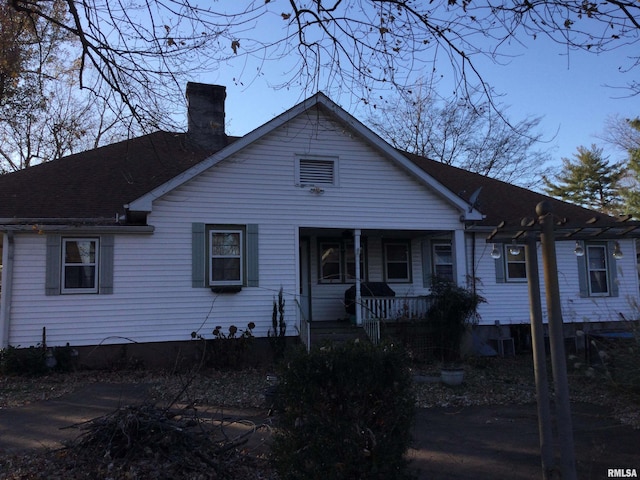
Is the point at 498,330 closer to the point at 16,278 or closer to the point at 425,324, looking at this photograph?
the point at 425,324

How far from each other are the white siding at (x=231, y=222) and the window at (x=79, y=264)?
0.52 feet

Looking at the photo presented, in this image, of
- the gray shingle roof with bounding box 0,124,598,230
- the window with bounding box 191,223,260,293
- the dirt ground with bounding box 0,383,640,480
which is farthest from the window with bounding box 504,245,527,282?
the window with bounding box 191,223,260,293

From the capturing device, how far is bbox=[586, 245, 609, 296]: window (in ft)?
51.3

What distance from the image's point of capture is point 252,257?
12227 millimetres

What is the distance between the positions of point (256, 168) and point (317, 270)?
3.72 m

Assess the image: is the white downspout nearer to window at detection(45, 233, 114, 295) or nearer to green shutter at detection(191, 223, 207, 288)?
window at detection(45, 233, 114, 295)

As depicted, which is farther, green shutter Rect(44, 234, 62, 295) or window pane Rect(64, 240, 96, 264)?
window pane Rect(64, 240, 96, 264)

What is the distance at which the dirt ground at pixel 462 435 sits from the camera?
5.49 m

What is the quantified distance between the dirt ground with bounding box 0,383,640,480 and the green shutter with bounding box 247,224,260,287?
381 centimetres

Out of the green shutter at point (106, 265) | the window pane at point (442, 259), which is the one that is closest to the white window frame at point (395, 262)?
the window pane at point (442, 259)

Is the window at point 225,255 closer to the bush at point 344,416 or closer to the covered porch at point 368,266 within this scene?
the covered porch at point 368,266

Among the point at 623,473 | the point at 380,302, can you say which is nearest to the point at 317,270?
the point at 380,302

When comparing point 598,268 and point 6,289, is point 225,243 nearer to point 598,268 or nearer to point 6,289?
point 6,289

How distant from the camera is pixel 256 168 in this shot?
12438mm
